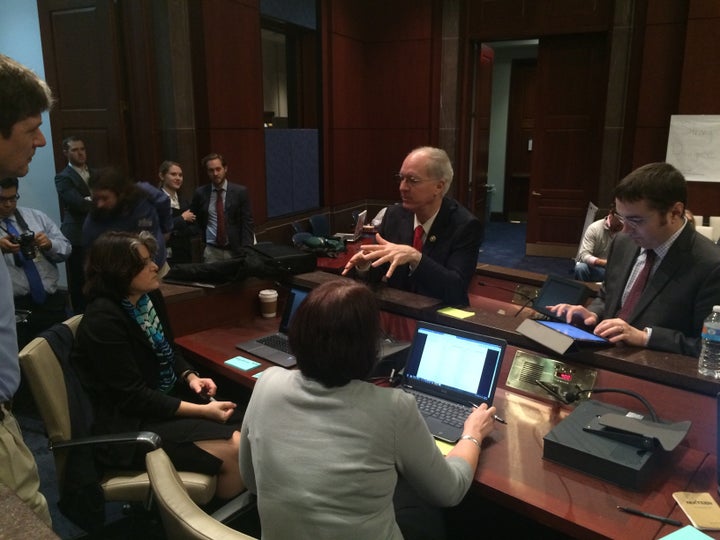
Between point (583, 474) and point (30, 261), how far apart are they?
310 centimetres

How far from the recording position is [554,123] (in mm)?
6891

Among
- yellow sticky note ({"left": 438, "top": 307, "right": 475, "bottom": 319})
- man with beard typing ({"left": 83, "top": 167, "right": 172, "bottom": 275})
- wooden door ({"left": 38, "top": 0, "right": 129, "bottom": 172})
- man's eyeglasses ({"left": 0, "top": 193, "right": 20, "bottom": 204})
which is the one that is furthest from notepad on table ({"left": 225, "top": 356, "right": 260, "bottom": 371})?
wooden door ({"left": 38, "top": 0, "right": 129, "bottom": 172})

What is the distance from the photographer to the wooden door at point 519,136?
9273mm

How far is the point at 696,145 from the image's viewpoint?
568 cm

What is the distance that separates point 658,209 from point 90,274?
199cm

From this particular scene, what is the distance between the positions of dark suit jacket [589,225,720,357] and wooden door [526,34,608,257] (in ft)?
16.6

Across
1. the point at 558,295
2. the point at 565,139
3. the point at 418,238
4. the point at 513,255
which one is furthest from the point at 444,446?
the point at 513,255

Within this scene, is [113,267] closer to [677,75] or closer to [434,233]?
[434,233]

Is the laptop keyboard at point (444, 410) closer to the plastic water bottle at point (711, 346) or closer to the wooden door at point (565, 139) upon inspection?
the plastic water bottle at point (711, 346)

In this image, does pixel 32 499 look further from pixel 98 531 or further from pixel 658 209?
pixel 658 209

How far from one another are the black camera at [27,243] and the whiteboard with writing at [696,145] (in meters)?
5.43

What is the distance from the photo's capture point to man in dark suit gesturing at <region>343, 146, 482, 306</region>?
8.02 feet

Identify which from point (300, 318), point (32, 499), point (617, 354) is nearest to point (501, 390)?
point (617, 354)

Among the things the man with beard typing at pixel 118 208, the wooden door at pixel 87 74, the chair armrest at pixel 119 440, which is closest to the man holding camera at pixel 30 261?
the man with beard typing at pixel 118 208
